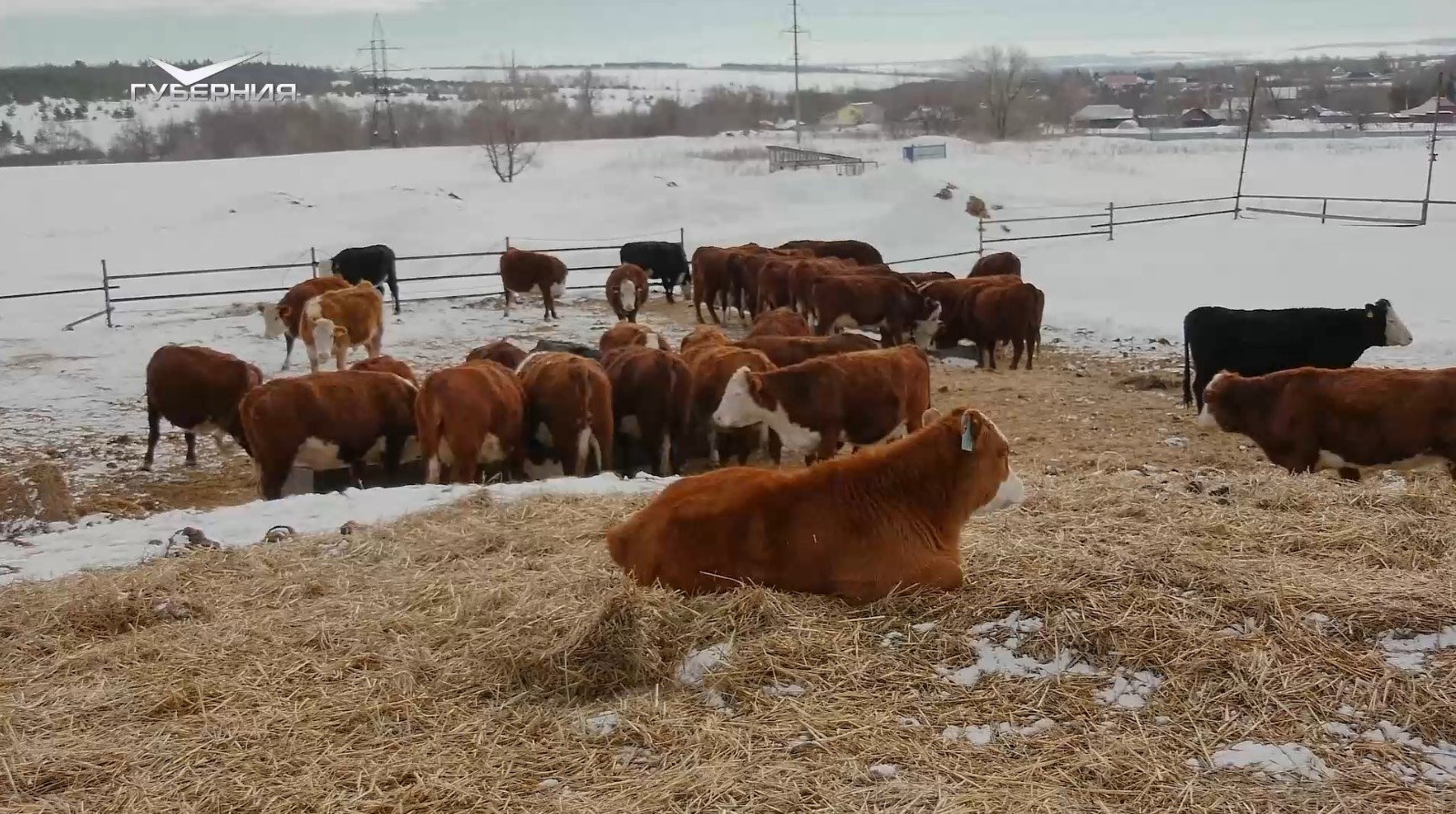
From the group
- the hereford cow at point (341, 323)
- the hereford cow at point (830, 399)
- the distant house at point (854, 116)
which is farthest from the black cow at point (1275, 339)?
the distant house at point (854, 116)

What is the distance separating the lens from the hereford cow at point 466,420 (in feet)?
29.6

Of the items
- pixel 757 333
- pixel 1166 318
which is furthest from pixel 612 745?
pixel 1166 318

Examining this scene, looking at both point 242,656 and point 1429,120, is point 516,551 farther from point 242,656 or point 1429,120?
point 1429,120

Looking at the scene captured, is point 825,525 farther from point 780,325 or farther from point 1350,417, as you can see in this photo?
point 780,325

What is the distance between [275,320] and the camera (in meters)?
16.3

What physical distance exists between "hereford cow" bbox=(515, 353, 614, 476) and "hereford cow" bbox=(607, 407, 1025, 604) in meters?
4.71

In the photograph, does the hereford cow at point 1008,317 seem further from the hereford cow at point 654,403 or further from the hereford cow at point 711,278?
the hereford cow at point 654,403

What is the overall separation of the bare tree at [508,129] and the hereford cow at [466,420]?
33.5m

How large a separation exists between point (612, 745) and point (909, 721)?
1030mm

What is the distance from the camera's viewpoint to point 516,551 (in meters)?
5.80

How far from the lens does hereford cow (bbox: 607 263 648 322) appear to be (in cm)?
1900

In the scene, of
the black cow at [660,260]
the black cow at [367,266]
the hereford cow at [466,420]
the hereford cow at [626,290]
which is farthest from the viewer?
the black cow at [660,260]

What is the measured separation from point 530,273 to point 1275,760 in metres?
17.9

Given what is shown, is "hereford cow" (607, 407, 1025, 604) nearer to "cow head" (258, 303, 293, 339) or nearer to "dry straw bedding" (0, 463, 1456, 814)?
"dry straw bedding" (0, 463, 1456, 814)
